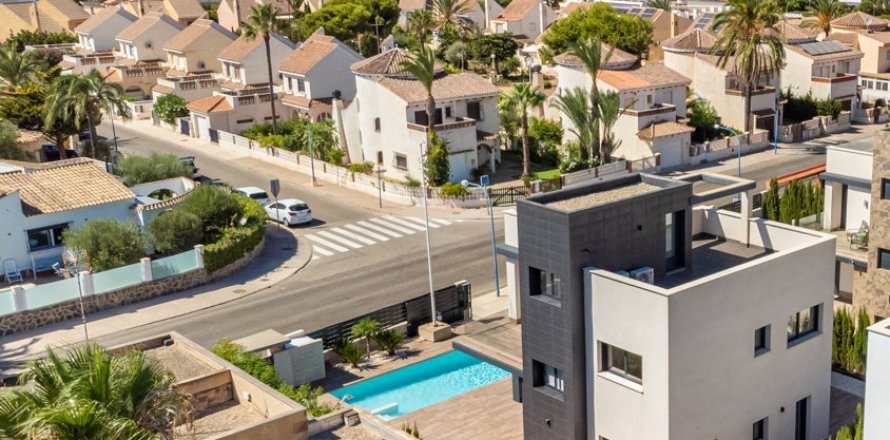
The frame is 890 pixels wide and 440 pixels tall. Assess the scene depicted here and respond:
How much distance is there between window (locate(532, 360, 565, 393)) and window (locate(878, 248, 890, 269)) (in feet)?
55.3

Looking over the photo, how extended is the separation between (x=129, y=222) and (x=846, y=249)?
3384cm

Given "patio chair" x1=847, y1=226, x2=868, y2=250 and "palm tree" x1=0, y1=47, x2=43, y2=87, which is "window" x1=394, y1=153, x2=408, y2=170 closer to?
"palm tree" x1=0, y1=47, x2=43, y2=87

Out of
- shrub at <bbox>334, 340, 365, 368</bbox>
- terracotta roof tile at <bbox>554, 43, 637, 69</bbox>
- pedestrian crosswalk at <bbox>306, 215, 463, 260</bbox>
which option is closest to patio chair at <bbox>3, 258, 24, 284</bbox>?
pedestrian crosswalk at <bbox>306, 215, 463, 260</bbox>

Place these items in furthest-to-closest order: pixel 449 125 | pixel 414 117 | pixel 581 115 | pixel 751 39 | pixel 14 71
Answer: pixel 14 71, pixel 751 39, pixel 414 117, pixel 581 115, pixel 449 125

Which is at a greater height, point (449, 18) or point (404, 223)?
point (449, 18)

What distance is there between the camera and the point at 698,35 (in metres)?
81.6

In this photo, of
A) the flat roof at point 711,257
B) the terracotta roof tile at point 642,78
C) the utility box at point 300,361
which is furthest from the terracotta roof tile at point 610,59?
the flat roof at point 711,257

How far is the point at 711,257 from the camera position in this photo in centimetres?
3338

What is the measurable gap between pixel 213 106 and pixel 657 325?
63465mm

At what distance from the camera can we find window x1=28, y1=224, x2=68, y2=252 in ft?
170

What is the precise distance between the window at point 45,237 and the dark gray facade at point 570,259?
101ft

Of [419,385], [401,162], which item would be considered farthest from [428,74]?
[419,385]

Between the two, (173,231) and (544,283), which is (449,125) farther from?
(544,283)

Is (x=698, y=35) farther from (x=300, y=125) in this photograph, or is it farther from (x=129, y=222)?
(x=129, y=222)
